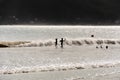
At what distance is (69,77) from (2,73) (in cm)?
762

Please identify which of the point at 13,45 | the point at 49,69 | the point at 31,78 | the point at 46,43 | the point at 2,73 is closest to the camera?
the point at 31,78

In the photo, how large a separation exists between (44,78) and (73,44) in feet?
202

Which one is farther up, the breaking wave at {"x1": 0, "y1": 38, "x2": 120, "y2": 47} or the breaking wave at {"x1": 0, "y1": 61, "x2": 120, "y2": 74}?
the breaking wave at {"x1": 0, "y1": 38, "x2": 120, "y2": 47}

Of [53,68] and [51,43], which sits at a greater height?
[51,43]

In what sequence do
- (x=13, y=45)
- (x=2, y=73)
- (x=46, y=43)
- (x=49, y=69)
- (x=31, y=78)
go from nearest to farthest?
(x=31, y=78), (x=2, y=73), (x=49, y=69), (x=13, y=45), (x=46, y=43)

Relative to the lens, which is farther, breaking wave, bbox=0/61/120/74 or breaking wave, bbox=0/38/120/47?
breaking wave, bbox=0/38/120/47

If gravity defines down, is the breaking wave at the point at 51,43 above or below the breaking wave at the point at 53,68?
above

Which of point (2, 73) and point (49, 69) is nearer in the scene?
point (2, 73)

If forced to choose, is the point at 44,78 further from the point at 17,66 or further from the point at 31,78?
the point at 17,66

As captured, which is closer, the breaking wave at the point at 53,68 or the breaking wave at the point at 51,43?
the breaking wave at the point at 53,68

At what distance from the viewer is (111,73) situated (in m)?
45.2

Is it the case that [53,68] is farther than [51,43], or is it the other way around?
[51,43]

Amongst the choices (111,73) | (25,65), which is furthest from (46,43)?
(111,73)

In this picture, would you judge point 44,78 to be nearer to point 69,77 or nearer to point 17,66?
point 69,77
